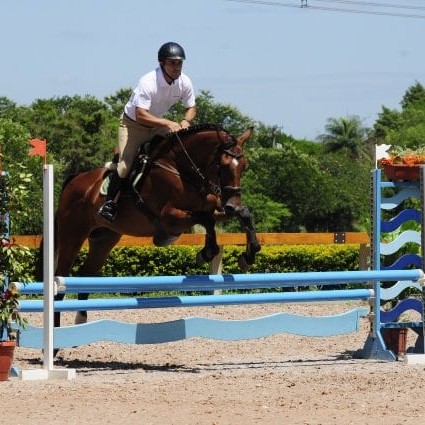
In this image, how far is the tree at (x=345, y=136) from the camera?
70.4 metres

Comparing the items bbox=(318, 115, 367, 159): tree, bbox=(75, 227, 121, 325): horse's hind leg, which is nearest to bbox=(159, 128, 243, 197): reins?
bbox=(75, 227, 121, 325): horse's hind leg

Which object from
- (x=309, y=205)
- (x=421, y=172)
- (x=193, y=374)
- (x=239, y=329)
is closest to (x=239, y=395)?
(x=193, y=374)

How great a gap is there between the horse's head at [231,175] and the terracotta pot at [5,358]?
1.89 metres

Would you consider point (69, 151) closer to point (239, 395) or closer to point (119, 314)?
point (119, 314)

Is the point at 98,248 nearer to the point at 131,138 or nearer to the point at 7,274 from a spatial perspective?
the point at 131,138

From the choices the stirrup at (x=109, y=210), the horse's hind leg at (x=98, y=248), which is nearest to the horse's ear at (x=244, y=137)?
the stirrup at (x=109, y=210)

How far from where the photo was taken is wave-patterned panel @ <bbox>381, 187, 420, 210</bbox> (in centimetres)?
878

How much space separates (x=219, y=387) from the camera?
22.6ft

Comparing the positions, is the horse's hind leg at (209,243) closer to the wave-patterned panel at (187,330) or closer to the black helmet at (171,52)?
the wave-patterned panel at (187,330)

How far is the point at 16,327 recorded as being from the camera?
7891 millimetres

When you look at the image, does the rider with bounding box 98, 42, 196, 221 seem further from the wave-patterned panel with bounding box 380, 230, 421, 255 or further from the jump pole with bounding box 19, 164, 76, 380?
the wave-patterned panel with bounding box 380, 230, 421, 255

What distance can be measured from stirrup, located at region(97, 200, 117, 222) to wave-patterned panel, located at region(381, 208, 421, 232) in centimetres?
220

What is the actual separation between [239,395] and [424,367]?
7.10 feet

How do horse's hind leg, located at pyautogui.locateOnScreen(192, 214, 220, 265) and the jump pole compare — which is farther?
horse's hind leg, located at pyautogui.locateOnScreen(192, 214, 220, 265)
